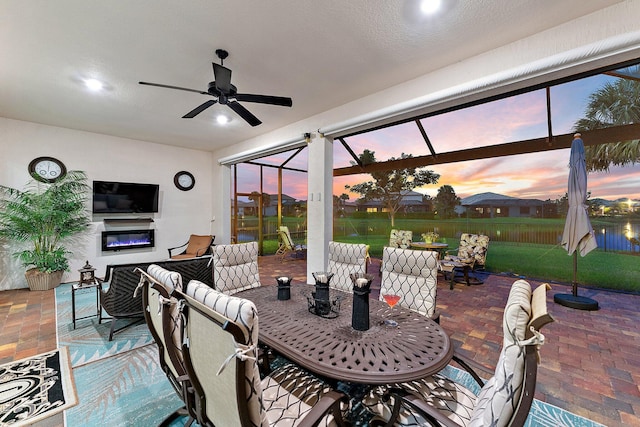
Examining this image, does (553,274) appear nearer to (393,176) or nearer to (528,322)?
(393,176)

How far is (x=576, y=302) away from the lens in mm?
3594

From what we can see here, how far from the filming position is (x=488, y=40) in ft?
7.93

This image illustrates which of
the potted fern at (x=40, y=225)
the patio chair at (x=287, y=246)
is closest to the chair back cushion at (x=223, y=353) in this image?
the potted fern at (x=40, y=225)

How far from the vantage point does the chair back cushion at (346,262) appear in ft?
9.07

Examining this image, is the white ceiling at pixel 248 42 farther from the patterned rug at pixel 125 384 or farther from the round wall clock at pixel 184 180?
the patterned rug at pixel 125 384

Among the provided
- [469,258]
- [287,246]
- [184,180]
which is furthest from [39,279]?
[469,258]

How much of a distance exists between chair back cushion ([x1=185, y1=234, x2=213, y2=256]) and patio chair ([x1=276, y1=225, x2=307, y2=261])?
6.34 feet

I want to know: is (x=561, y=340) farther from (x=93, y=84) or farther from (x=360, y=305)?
(x=93, y=84)

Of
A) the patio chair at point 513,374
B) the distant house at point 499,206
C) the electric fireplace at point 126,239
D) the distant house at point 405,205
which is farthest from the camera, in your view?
the distant house at point 405,205

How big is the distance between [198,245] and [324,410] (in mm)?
5716

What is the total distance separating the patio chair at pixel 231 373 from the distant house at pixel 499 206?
551cm

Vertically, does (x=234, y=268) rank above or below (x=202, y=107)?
below

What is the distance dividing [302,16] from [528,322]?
249 centimetres

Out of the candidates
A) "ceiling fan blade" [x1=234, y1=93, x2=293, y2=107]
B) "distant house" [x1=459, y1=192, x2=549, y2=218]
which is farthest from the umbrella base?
"ceiling fan blade" [x1=234, y1=93, x2=293, y2=107]
